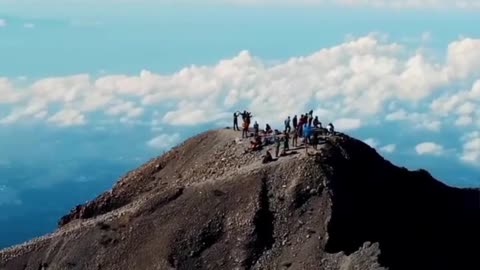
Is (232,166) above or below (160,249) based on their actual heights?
above

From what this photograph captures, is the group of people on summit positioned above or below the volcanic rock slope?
above

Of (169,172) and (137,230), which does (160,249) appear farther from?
(169,172)

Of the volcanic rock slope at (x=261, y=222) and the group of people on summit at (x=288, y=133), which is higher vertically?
the group of people on summit at (x=288, y=133)

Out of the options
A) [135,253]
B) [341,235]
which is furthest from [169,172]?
[341,235]
